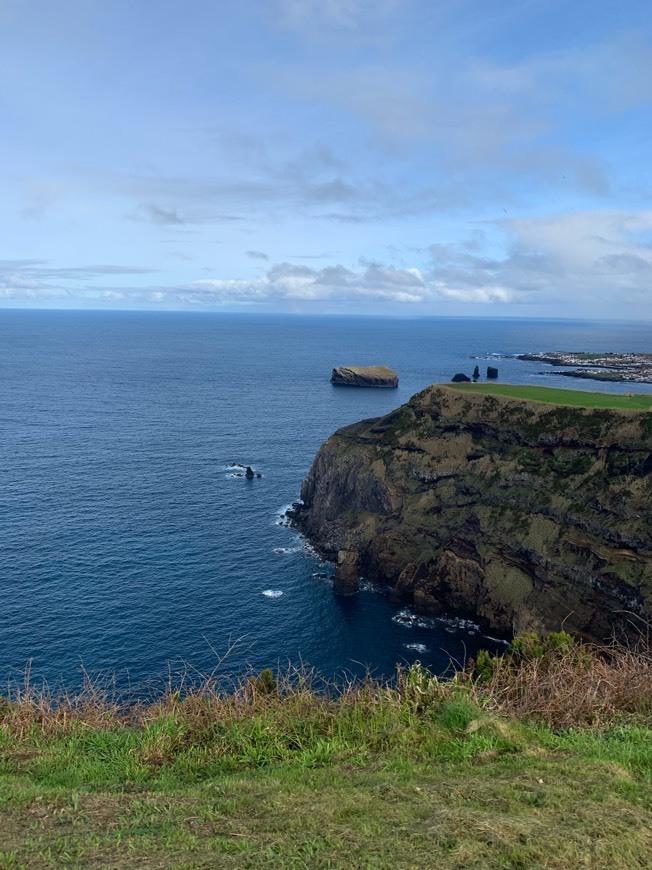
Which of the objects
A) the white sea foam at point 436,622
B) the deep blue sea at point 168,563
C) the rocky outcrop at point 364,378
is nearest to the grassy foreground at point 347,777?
the deep blue sea at point 168,563

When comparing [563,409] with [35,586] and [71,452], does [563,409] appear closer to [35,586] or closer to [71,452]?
[35,586]

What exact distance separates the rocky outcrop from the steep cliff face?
94762 mm

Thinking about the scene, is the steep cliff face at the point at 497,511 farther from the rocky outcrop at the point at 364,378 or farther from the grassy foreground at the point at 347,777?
the rocky outcrop at the point at 364,378

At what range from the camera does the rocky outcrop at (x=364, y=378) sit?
566 feet

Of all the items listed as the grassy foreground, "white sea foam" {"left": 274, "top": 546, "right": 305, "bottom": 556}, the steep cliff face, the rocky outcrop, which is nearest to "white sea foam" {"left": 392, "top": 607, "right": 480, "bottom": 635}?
the steep cliff face

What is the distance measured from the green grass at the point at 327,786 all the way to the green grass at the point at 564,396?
5368cm

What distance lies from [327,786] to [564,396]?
65.0m

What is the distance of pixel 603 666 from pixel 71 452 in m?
92.9

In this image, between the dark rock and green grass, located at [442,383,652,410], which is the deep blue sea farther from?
green grass, located at [442,383,652,410]

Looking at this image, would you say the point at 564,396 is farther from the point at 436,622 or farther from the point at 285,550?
the point at 285,550

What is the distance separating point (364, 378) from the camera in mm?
172125

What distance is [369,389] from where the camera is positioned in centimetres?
16812

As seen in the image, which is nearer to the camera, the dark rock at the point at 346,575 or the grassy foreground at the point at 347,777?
the grassy foreground at the point at 347,777

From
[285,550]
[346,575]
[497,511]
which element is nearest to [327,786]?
[346,575]
